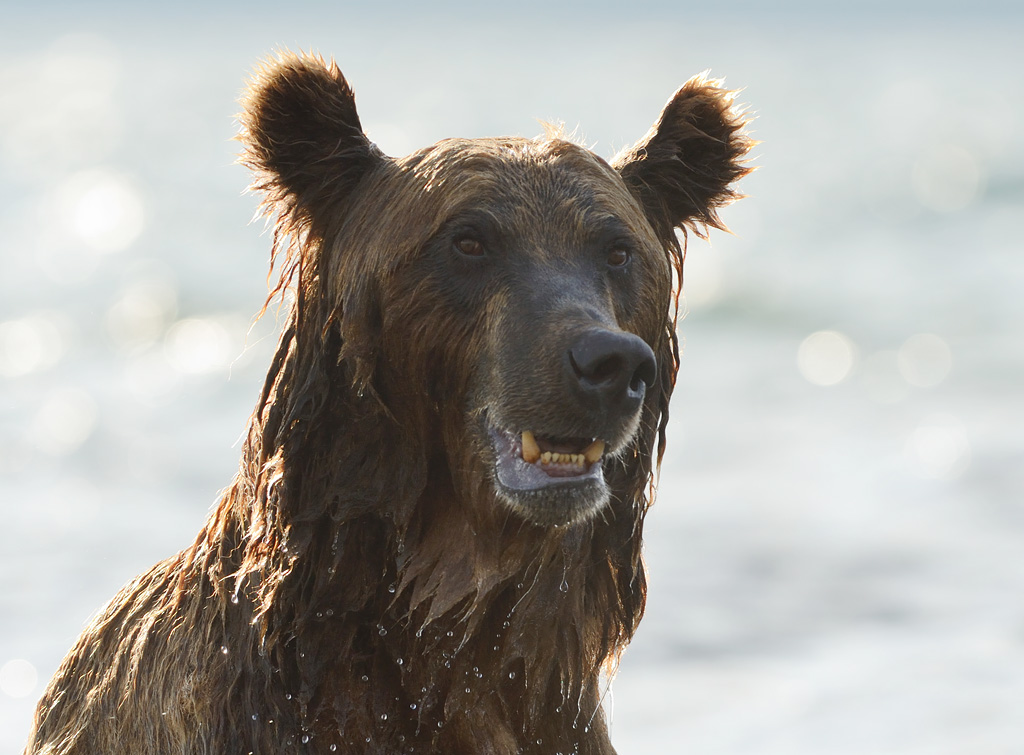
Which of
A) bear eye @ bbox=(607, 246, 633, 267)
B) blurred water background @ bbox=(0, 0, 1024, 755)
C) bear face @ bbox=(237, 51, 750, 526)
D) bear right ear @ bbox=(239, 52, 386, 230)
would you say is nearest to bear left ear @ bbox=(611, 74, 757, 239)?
bear face @ bbox=(237, 51, 750, 526)

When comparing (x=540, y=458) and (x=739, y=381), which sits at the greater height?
(x=739, y=381)

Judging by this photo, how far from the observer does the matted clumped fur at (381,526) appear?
4172 mm

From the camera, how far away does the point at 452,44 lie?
46750 mm

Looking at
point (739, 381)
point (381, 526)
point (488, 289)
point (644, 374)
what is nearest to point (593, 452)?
point (644, 374)

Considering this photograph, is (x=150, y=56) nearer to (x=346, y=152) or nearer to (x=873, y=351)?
(x=873, y=351)

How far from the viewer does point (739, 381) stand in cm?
1591

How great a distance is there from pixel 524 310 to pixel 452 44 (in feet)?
144

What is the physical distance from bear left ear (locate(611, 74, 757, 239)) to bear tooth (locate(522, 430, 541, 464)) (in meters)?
0.96

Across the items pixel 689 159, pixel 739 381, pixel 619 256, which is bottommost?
pixel 619 256

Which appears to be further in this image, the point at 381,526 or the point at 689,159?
the point at 689,159

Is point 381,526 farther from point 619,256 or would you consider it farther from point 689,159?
point 689,159

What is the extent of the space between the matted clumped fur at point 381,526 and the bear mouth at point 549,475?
3.1 inches

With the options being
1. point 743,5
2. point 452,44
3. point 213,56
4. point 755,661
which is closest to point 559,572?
point 755,661

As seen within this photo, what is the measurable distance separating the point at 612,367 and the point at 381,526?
836mm
